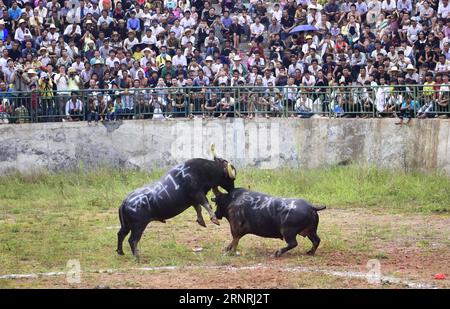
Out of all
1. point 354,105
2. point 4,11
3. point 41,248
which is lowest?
point 41,248

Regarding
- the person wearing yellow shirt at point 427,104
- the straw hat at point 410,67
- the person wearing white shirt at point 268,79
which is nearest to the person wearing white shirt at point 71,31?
the person wearing white shirt at point 268,79

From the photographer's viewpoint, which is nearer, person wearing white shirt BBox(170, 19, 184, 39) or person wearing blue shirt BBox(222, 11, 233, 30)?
person wearing white shirt BBox(170, 19, 184, 39)

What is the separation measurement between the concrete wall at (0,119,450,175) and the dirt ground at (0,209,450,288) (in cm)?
565

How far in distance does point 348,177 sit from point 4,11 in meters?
11.3

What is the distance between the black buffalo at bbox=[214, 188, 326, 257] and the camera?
1900cm

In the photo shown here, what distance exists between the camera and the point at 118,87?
2922 centimetres

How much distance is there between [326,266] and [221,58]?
13.2 meters

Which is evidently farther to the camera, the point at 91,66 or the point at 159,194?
the point at 91,66

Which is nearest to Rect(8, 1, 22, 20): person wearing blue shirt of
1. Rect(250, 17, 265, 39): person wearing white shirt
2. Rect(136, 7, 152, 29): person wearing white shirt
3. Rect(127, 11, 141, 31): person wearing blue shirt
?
Rect(127, 11, 141, 31): person wearing blue shirt

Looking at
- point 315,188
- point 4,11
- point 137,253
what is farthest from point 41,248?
point 4,11

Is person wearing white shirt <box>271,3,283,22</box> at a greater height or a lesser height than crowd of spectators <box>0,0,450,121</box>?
greater

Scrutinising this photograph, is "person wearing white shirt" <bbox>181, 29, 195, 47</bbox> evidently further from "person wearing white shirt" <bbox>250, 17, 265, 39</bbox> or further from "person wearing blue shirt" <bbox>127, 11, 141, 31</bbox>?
"person wearing white shirt" <bbox>250, 17, 265, 39</bbox>

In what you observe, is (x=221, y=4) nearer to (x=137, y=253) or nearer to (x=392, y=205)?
(x=392, y=205)

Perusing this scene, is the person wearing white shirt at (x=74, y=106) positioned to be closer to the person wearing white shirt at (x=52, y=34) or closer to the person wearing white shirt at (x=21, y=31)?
the person wearing white shirt at (x=52, y=34)
